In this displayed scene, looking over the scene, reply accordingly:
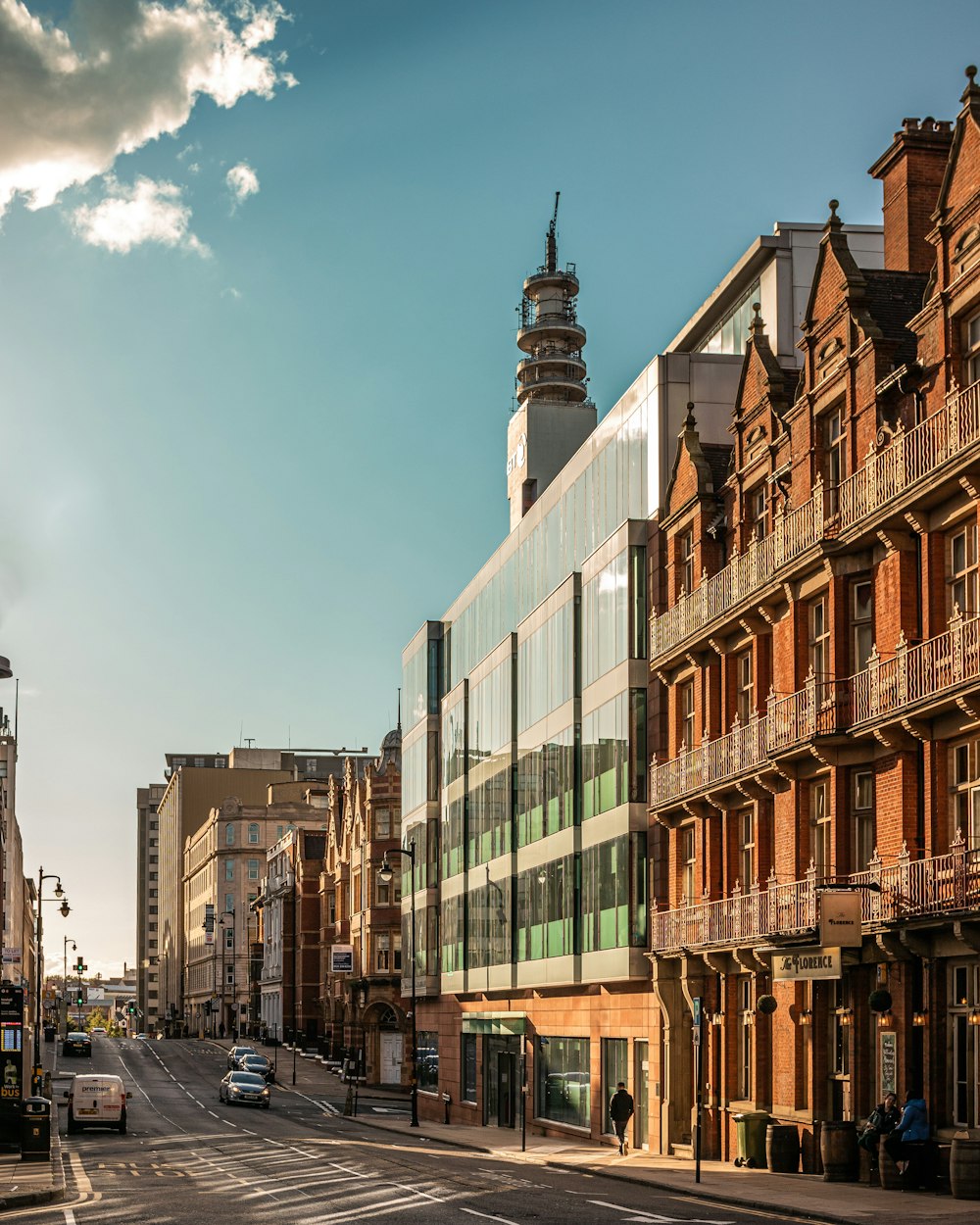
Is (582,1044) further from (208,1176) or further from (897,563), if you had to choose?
(897,563)

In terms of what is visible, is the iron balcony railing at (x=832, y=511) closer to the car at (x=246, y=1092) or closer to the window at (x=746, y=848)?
the window at (x=746, y=848)

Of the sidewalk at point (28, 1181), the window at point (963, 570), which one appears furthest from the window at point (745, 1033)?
the sidewalk at point (28, 1181)

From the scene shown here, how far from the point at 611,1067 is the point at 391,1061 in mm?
53592

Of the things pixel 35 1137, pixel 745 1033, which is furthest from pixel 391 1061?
pixel 35 1137

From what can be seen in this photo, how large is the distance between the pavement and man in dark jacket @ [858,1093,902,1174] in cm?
71

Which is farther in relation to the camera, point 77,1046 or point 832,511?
point 77,1046

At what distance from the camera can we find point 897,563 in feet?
103

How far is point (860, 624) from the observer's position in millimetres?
33594

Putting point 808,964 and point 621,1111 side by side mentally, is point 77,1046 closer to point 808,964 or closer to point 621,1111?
point 621,1111

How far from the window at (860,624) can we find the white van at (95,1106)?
29.0 m

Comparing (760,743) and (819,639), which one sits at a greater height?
(819,639)

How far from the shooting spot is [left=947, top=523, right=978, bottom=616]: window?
29500 mm

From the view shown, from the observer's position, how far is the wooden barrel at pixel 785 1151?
34.0 metres

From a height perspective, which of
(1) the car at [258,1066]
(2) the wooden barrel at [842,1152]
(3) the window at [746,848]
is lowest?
(1) the car at [258,1066]
